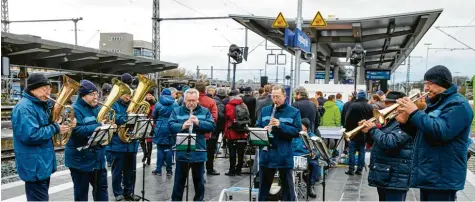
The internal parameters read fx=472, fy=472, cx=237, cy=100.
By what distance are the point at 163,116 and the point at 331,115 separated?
189 inches

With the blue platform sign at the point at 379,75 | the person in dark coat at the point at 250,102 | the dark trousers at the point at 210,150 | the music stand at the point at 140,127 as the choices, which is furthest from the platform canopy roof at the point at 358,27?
the music stand at the point at 140,127

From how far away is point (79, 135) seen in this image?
5949 millimetres

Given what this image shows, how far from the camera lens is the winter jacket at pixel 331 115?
12.3 metres

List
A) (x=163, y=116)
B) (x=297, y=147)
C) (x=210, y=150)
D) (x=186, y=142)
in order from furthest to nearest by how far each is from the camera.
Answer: (x=210, y=150), (x=163, y=116), (x=297, y=147), (x=186, y=142)

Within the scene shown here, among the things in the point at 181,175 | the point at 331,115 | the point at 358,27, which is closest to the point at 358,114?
the point at 331,115

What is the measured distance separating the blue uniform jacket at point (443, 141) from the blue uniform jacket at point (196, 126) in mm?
3198

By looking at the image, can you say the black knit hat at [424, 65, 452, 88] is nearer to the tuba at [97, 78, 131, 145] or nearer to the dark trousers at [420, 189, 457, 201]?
the dark trousers at [420, 189, 457, 201]

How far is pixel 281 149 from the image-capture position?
654 cm

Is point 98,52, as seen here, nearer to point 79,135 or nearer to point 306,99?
point 306,99

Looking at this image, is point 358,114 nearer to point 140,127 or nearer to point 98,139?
point 140,127

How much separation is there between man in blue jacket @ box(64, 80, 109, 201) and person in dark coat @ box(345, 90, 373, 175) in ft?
19.6

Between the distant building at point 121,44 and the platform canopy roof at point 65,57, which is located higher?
the distant building at point 121,44

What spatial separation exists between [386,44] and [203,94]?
2246cm

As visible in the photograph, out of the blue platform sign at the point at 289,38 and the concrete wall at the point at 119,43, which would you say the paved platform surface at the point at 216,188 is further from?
the concrete wall at the point at 119,43
